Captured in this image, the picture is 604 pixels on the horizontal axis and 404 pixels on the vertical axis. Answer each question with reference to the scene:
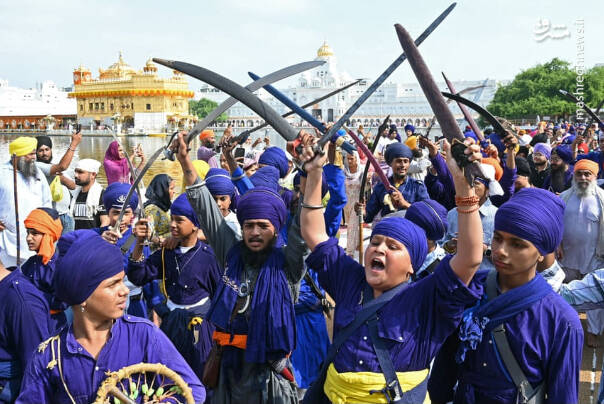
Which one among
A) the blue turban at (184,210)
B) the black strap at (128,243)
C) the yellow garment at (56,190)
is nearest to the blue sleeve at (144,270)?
the black strap at (128,243)

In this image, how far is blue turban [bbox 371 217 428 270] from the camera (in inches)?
97.0

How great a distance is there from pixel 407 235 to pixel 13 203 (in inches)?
173

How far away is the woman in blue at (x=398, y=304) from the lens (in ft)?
7.06

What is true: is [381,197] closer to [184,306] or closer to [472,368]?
[184,306]

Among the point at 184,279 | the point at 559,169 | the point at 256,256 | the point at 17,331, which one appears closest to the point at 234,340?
the point at 256,256

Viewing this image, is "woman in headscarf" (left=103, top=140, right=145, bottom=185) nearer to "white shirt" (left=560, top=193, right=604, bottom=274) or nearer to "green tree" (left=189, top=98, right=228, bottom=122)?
"white shirt" (left=560, top=193, right=604, bottom=274)

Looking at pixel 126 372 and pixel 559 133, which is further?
pixel 559 133

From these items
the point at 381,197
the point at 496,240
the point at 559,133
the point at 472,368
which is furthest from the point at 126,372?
the point at 559,133

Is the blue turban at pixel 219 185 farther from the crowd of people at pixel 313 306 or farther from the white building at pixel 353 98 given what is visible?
Result: the white building at pixel 353 98

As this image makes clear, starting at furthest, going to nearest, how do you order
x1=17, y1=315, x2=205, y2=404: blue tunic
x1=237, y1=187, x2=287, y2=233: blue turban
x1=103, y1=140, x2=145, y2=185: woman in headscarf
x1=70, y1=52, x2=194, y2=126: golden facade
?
x1=70, y1=52, x2=194, y2=126: golden facade
x1=103, y1=140, x2=145, y2=185: woman in headscarf
x1=237, y1=187, x2=287, y2=233: blue turban
x1=17, y1=315, x2=205, y2=404: blue tunic

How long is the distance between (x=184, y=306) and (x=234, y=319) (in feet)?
2.55

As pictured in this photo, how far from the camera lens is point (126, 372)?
2.07 m

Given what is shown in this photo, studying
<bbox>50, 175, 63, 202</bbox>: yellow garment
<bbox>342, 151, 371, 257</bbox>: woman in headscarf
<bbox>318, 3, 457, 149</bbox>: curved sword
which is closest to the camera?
<bbox>318, 3, 457, 149</bbox>: curved sword

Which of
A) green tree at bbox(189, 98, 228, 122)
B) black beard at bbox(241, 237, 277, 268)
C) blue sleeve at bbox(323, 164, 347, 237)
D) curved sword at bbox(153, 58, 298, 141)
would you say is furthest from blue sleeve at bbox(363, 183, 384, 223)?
green tree at bbox(189, 98, 228, 122)
